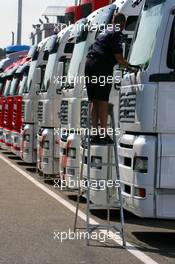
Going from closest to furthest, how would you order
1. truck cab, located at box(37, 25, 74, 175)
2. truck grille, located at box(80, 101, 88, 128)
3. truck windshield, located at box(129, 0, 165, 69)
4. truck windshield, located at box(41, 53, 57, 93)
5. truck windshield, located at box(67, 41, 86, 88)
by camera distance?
truck windshield, located at box(129, 0, 165, 69) → truck grille, located at box(80, 101, 88, 128) → truck windshield, located at box(67, 41, 86, 88) → truck cab, located at box(37, 25, 74, 175) → truck windshield, located at box(41, 53, 57, 93)

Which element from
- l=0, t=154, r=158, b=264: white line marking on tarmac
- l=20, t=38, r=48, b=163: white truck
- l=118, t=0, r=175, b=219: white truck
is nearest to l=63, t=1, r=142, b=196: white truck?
l=0, t=154, r=158, b=264: white line marking on tarmac

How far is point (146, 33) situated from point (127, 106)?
3.09 ft

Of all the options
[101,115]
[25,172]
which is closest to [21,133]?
[25,172]

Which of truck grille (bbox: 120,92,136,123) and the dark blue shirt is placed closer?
truck grille (bbox: 120,92,136,123)

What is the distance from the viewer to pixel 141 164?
27.3ft

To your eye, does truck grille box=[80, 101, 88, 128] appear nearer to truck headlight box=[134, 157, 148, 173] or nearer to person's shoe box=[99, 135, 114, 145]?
person's shoe box=[99, 135, 114, 145]

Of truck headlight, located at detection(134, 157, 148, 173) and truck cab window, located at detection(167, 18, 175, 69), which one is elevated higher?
truck cab window, located at detection(167, 18, 175, 69)

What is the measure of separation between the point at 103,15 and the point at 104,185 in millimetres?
2847

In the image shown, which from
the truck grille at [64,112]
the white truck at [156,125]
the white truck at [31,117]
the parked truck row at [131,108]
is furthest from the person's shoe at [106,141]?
the white truck at [31,117]

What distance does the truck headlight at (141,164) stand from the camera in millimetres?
8258

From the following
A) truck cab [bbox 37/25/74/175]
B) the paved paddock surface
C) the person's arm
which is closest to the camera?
the paved paddock surface

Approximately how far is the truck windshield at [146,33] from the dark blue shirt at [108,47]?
22 cm

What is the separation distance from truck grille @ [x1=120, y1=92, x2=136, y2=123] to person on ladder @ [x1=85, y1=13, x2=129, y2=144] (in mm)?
206

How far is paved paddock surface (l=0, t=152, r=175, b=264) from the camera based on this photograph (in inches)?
308
